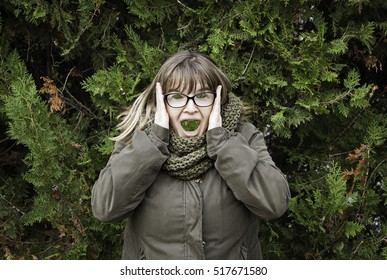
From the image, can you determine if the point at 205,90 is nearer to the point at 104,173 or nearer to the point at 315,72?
the point at 104,173

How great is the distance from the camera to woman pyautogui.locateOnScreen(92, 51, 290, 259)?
2.41 meters

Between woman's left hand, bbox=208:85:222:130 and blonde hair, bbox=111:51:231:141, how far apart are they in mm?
34

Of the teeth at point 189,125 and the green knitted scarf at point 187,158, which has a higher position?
the teeth at point 189,125

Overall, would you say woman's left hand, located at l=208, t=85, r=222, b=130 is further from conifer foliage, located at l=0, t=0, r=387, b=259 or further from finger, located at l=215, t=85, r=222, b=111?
conifer foliage, located at l=0, t=0, r=387, b=259

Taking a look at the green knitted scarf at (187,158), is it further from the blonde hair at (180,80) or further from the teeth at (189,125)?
the blonde hair at (180,80)

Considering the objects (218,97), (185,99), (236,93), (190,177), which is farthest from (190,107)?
(236,93)

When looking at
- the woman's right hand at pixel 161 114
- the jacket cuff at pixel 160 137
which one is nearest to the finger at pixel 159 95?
the woman's right hand at pixel 161 114

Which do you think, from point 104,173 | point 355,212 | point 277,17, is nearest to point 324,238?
point 355,212

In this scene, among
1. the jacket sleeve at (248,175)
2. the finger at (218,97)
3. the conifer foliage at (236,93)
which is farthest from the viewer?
the conifer foliage at (236,93)

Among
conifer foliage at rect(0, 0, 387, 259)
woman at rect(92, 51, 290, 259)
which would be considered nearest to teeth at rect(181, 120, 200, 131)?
woman at rect(92, 51, 290, 259)

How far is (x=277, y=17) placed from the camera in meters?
3.25

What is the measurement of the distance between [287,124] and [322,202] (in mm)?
531

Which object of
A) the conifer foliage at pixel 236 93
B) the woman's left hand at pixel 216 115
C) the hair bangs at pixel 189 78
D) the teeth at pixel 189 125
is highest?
the hair bangs at pixel 189 78

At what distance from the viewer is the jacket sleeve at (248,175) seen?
239 cm
